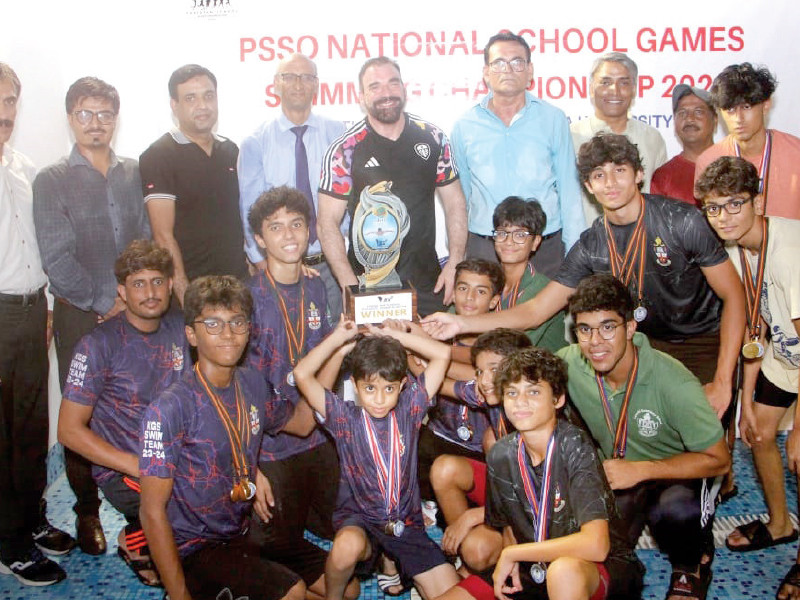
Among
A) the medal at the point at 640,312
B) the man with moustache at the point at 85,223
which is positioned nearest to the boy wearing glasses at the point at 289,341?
the man with moustache at the point at 85,223

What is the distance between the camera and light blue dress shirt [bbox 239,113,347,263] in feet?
13.8

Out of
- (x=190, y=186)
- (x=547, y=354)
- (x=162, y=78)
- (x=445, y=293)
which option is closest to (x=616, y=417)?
(x=547, y=354)

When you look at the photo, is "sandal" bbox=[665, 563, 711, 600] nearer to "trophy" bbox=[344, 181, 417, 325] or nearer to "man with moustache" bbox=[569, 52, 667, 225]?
"trophy" bbox=[344, 181, 417, 325]

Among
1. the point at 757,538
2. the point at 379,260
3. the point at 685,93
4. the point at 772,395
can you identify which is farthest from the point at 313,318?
the point at 685,93

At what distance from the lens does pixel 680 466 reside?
278cm

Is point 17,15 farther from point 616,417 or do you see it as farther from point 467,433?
point 616,417

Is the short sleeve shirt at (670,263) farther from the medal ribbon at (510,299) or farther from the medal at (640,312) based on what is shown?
the medal ribbon at (510,299)

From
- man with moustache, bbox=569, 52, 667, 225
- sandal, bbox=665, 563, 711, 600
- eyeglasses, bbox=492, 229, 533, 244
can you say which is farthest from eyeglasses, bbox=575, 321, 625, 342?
man with moustache, bbox=569, 52, 667, 225

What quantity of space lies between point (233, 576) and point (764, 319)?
93.8 inches

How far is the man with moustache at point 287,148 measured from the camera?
420 cm

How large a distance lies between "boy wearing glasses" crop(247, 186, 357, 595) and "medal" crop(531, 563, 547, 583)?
3.48ft

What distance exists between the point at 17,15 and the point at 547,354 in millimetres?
3471

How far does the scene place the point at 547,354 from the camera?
8.65 feet

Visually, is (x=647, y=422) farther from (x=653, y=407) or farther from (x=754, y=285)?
(x=754, y=285)
